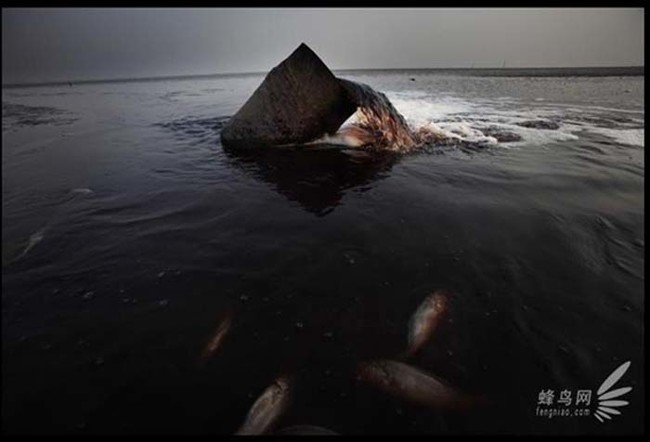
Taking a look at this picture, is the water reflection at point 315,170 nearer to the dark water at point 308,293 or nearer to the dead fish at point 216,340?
the dark water at point 308,293

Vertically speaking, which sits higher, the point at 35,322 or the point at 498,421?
the point at 35,322

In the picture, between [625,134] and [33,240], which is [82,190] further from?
[625,134]

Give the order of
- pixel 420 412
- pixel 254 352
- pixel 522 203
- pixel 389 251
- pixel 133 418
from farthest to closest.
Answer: pixel 522 203, pixel 389 251, pixel 254 352, pixel 420 412, pixel 133 418

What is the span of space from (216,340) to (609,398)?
318 cm

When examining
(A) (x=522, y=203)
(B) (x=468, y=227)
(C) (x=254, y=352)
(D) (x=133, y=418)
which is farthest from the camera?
(A) (x=522, y=203)

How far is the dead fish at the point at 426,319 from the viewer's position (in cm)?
317

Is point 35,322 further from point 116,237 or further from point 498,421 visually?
point 498,421

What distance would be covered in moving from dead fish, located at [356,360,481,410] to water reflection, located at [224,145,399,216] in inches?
118

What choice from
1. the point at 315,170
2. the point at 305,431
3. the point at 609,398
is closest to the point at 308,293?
the point at 305,431

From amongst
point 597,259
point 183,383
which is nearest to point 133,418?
point 183,383

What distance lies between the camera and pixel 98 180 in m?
7.05

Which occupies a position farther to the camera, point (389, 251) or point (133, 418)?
point (389, 251)

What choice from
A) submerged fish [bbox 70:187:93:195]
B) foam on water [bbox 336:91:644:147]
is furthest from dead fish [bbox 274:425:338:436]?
foam on water [bbox 336:91:644:147]

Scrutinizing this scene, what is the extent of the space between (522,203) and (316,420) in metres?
5.04
